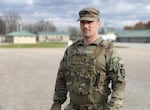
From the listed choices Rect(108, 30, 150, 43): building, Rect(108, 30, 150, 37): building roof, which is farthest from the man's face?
Rect(108, 30, 150, 37): building roof

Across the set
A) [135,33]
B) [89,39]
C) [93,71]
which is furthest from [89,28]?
[135,33]

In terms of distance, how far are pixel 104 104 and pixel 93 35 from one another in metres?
0.66

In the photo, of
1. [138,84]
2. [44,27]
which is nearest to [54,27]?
[44,27]

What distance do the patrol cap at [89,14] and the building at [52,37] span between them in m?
155

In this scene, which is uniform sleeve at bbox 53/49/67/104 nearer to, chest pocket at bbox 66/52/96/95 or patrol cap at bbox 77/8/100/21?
chest pocket at bbox 66/52/96/95

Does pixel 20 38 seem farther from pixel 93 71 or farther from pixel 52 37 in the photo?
pixel 93 71

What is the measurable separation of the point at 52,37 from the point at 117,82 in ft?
520

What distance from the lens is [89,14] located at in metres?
3.35

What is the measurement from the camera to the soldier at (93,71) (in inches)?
129

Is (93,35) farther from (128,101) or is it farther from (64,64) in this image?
(128,101)

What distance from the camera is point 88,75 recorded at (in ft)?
10.7

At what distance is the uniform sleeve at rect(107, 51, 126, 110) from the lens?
326cm

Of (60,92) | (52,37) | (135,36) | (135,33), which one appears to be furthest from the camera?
(52,37)

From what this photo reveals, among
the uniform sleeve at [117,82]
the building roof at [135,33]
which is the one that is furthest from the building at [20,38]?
the uniform sleeve at [117,82]
